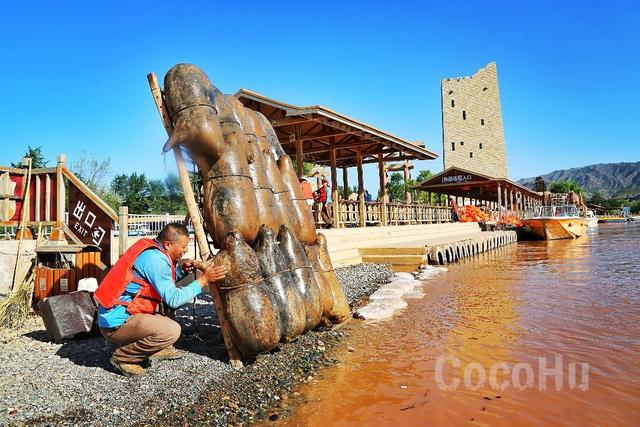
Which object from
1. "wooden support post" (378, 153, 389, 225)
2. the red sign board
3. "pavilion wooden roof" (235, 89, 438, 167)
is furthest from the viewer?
"wooden support post" (378, 153, 389, 225)

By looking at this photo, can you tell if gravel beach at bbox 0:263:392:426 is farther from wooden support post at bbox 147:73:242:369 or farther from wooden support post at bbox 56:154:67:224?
wooden support post at bbox 56:154:67:224

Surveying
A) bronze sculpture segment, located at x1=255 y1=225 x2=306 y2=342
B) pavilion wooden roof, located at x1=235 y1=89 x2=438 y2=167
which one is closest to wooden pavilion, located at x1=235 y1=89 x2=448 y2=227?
pavilion wooden roof, located at x1=235 y1=89 x2=438 y2=167

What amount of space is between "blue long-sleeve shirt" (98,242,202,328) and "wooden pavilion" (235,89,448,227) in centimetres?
779

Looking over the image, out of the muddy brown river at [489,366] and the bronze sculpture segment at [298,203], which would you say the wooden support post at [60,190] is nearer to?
the bronze sculpture segment at [298,203]

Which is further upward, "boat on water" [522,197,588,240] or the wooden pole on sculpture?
the wooden pole on sculpture

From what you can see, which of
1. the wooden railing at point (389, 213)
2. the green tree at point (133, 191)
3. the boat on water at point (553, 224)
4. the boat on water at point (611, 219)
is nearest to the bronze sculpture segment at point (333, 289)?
the wooden railing at point (389, 213)

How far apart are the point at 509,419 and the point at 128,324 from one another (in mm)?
3065

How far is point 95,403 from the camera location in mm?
3229

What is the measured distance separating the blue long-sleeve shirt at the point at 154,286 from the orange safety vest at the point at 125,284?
33mm

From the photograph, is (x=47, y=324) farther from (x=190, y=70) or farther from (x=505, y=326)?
(x=505, y=326)

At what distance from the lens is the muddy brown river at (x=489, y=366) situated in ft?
11.7

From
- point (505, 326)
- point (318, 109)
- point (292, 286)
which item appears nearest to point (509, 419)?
point (292, 286)

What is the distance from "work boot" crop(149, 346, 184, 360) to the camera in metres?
4.02

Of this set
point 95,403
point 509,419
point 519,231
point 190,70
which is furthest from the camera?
point 519,231
